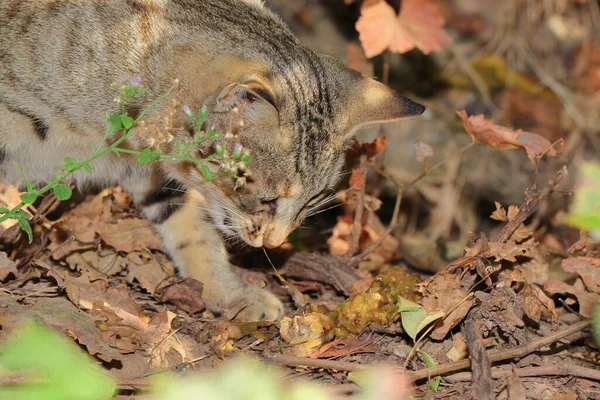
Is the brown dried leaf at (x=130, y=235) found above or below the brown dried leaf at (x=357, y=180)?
below

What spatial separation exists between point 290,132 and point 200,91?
0.30 meters

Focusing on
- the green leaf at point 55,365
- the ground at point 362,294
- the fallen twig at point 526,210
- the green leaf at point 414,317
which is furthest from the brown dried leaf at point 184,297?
the green leaf at point 55,365

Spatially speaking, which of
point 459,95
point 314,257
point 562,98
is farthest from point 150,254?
point 562,98

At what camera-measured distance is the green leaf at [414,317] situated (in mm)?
1984

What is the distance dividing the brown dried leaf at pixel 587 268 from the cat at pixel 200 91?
2.25 ft

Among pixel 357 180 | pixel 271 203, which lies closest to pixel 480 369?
pixel 271 203

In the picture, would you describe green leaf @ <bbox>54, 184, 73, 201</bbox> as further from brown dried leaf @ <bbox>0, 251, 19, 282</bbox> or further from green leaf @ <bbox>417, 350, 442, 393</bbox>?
green leaf @ <bbox>417, 350, 442, 393</bbox>

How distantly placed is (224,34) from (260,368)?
103cm

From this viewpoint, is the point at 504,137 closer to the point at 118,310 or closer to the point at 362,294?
the point at 362,294

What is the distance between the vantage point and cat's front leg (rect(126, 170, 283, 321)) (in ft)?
8.18

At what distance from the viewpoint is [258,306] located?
96.5 inches

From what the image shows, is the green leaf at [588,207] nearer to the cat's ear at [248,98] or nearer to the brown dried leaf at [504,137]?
the cat's ear at [248,98]

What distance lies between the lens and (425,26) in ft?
10.2

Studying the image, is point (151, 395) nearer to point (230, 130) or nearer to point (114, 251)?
point (230, 130)
